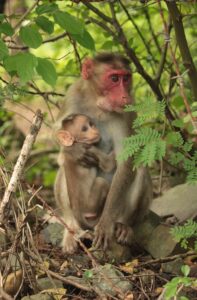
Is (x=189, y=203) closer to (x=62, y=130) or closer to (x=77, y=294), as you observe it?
(x=62, y=130)

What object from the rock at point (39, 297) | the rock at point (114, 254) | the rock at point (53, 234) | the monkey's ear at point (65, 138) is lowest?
the rock at point (39, 297)

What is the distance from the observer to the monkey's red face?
6.28 metres

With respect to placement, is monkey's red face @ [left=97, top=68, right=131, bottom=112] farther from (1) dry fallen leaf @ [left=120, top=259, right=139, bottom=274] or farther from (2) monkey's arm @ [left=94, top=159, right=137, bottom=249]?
(1) dry fallen leaf @ [left=120, top=259, right=139, bottom=274]

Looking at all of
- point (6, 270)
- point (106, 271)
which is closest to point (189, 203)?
point (106, 271)

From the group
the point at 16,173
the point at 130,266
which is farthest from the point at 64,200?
the point at 16,173

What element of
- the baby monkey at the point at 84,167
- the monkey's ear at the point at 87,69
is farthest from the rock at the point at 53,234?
the monkey's ear at the point at 87,69

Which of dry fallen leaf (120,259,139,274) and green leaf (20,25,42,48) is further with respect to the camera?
dry fallen leaf (120,259,139,274)

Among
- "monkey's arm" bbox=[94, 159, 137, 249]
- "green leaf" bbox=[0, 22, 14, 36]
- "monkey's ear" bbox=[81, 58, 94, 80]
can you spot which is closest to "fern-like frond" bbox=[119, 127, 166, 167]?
"green leaf" bbox=[0, 22, 14, 36]

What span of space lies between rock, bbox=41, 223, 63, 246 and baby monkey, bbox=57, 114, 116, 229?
26 cm

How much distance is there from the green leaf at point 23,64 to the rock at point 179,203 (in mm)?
2585

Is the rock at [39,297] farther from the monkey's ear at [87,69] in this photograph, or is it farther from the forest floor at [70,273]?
the monkey's ear at [87,69]

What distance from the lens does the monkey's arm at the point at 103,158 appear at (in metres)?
6.37

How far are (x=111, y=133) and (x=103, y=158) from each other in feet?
0.90

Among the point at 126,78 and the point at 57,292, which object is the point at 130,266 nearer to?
the point at 57,292
